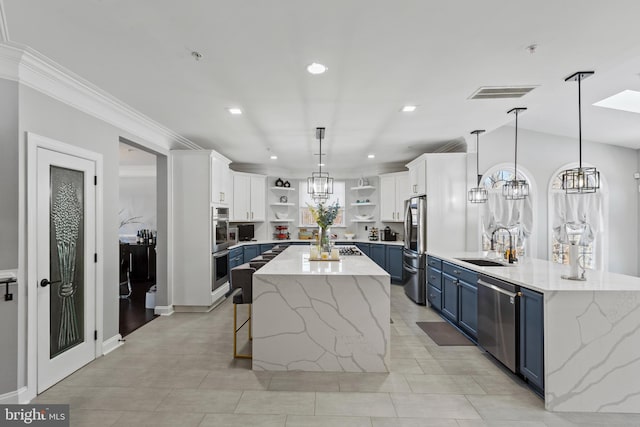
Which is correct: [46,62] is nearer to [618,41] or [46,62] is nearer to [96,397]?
[96,397]

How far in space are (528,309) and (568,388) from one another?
0.58 metres

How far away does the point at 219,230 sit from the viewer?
545cm

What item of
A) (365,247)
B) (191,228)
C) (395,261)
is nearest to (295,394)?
(191,228)

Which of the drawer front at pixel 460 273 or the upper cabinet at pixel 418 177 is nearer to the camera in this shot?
the drawer front at pixel 460 273

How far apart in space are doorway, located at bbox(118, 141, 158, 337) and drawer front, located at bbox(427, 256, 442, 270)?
4269mm

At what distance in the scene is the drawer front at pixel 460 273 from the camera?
12.2ft

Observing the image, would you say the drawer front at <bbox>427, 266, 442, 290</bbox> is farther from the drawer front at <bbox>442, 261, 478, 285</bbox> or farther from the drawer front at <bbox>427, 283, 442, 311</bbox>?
the drawer front at <bbox>442, 261, 478, 285</bbox>

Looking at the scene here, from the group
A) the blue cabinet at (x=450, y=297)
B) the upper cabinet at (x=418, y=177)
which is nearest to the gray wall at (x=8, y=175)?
the blue cabinet at (x=450, y=297)

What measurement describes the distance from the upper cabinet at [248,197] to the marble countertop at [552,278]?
468 cm

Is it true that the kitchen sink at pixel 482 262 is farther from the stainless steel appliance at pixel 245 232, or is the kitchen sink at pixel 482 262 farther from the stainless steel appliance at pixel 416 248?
the stainless steel appliance at pixel 245 232

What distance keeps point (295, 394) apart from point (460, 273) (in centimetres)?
246

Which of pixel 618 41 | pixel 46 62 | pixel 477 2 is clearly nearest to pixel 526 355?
pixel 618 41

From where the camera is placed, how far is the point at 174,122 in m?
4.27

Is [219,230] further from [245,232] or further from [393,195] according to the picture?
[393,195]
